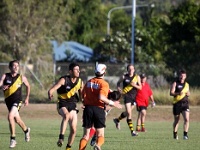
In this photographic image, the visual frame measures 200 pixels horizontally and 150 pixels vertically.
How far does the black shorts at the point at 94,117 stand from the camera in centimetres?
1531

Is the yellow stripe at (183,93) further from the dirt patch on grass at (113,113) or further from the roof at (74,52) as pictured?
the roof at (74,52)

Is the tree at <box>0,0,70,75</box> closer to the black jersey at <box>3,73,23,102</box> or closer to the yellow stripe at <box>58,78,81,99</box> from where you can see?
the black jersey at <box>3,73,23,102</box>

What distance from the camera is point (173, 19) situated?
5288 centimetres

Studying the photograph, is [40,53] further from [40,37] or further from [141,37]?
[141,37]

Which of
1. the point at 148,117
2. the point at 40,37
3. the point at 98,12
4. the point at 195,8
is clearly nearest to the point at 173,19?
the point at 195,8

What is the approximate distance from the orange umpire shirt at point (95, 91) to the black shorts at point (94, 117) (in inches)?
4.1

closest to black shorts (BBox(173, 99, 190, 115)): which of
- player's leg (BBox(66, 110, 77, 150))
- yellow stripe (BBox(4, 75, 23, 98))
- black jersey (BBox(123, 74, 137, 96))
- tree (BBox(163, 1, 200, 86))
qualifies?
black jersey (BBox(123, 74, 137, 96))

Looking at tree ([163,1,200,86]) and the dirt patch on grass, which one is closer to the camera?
the dirt patch on grass

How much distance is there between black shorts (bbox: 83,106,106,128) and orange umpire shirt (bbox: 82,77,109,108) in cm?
10

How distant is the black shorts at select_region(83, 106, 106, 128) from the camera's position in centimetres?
1531

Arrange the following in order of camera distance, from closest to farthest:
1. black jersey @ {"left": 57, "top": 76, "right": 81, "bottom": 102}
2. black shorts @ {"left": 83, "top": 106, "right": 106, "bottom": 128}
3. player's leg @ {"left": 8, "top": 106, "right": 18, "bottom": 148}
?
black shorts @ {"left": 83, "top": 106, "right": 106, "bottom": 128} → black jersey @ {"left": 57, "top": 76, "right": 81, "bottom": 102} → player's leg @ {"left": 8, "top": 106, "right": 18, "bottom": 148}

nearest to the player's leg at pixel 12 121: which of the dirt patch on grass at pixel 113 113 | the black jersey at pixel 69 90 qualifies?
the black jersey at pixel 69 90

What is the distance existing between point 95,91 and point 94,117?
1.81ft

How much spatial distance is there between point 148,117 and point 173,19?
1916cm
